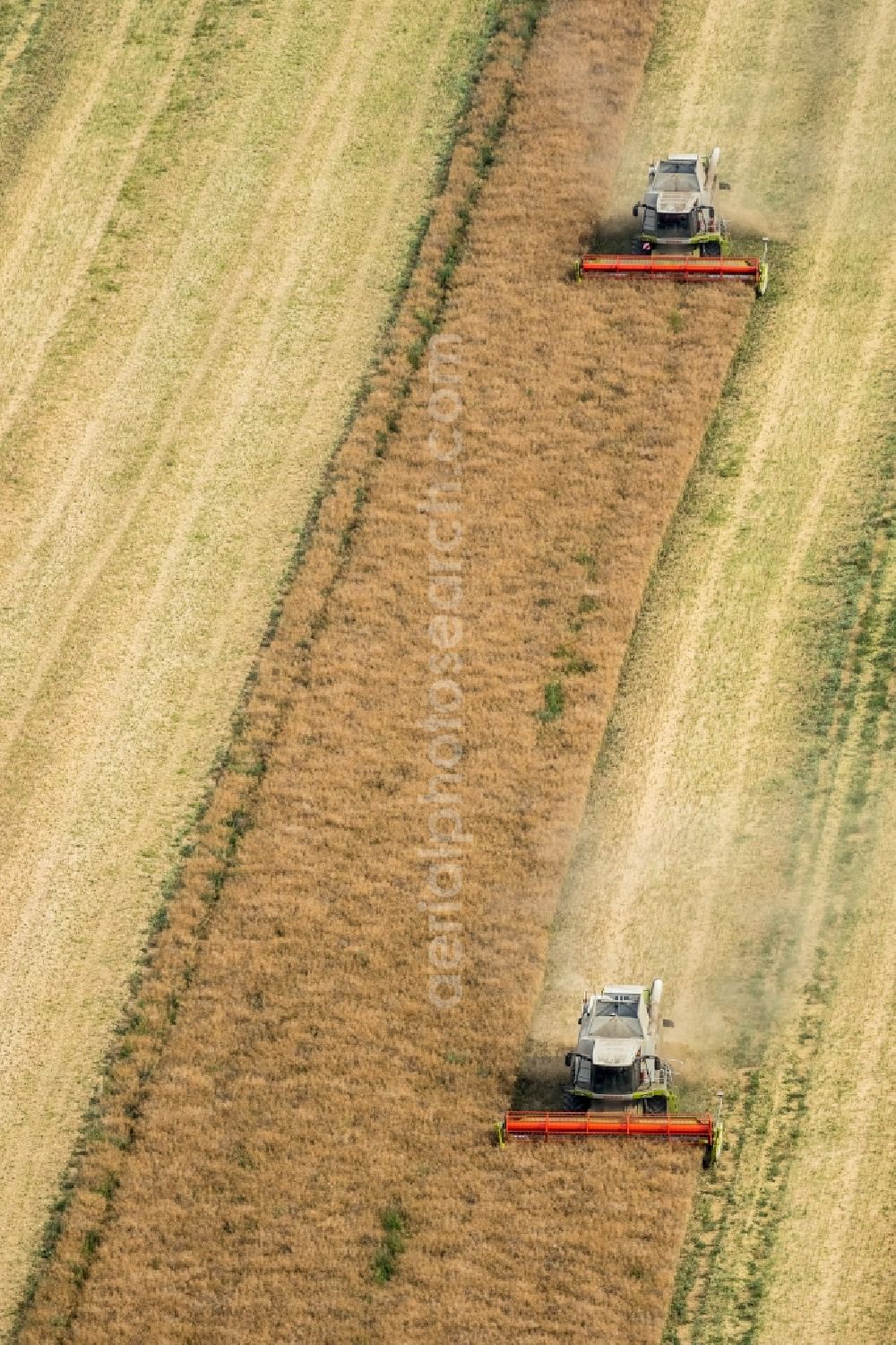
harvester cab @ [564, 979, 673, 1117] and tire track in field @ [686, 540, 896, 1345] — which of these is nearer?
tire track in field @ [686, 540, 896, 1345]

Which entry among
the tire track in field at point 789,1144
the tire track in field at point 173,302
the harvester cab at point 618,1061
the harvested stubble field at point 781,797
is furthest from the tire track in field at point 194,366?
the tire track in field at point 789,1144

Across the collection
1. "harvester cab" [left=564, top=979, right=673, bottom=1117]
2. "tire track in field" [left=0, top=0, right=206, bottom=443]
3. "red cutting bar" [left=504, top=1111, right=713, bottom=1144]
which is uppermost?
"tire track in field" [left=0, top=0, right=206, bottom=443]

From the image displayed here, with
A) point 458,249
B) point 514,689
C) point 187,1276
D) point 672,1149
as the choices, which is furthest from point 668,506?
point 187,1276

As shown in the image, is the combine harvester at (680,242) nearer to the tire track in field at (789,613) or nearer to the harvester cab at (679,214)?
→ the harvester cab at (679,214)

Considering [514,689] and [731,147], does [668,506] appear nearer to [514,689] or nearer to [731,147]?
[514,689]

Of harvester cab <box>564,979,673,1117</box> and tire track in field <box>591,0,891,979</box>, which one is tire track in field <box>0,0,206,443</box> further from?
harvester cab <box>564,979,673,1117</box>

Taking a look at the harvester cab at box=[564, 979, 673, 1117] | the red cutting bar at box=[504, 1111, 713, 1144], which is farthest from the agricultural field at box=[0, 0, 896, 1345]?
the harvester cab at box=[564, 979, 673, 1117]

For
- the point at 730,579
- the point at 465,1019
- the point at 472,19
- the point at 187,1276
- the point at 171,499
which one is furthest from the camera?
the point at 472,19
